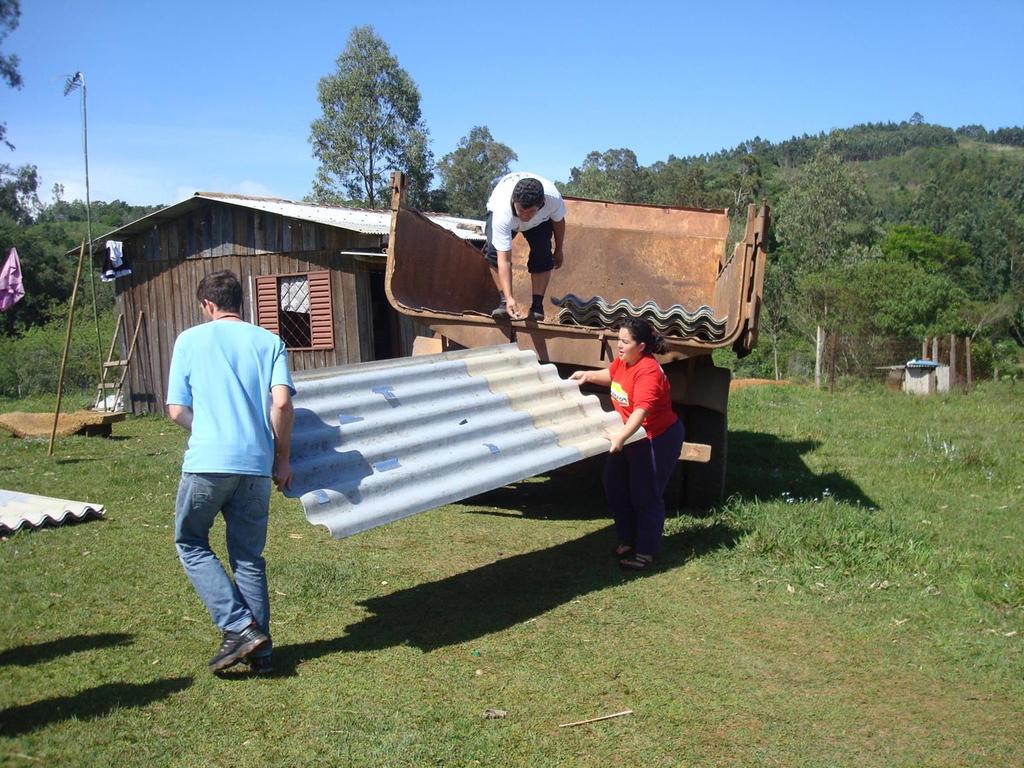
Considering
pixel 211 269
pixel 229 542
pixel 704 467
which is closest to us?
pixel 229 542

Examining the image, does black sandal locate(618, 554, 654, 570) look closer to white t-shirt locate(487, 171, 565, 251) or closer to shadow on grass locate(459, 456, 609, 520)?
shadow on grass locate(459, 456, 609, 520)

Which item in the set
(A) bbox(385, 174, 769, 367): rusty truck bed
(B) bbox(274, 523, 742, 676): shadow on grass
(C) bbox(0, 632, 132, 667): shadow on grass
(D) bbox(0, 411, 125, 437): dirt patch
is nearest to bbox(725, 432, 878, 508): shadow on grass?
(B) bbox(274, 523, 742, 676): shadow on grass

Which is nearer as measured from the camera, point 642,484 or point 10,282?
point 642,484

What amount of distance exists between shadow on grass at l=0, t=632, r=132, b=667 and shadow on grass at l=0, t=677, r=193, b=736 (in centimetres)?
49

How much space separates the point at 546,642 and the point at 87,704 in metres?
2.03

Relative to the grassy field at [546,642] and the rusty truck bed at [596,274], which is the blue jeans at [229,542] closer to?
the grassy field at [546,642]

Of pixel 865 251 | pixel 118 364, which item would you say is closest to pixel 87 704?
pixel 118 364

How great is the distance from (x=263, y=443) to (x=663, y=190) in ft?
191

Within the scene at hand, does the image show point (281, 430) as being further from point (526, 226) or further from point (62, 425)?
point (62, 425)

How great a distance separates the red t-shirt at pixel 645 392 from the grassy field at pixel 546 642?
A: 923 mm

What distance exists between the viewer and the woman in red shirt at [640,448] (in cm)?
538

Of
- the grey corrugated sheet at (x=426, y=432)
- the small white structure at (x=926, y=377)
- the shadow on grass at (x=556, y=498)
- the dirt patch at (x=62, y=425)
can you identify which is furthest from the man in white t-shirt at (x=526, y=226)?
the small white structure at (x=926, y=377)

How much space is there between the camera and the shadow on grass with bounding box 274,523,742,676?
432cm

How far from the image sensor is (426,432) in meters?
4.76
